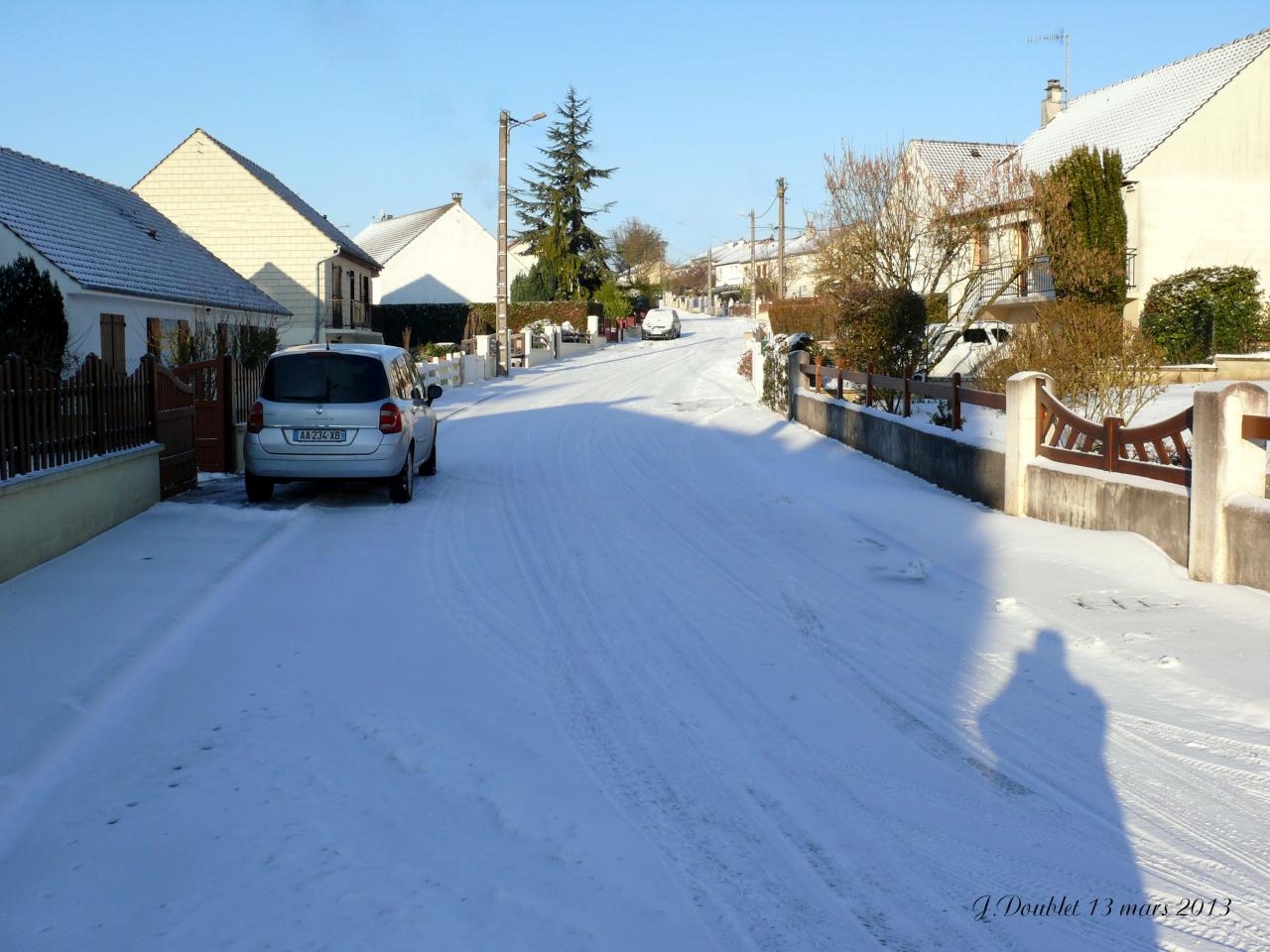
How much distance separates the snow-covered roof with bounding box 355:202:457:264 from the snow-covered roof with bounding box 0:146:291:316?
2924 cm

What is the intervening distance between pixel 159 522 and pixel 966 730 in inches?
324

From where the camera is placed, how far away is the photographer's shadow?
12.7ft

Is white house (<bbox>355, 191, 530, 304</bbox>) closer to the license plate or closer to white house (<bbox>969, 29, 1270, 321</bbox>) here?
white house (<bbox>969, 29, 1270, 321</bbox>)

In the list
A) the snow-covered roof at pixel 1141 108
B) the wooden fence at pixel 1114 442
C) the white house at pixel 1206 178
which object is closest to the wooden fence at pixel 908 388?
the wooden fence at pixel 1114 442

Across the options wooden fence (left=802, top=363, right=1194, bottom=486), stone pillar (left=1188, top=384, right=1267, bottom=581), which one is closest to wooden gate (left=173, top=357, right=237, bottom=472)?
wooden fence (left=802, top=363, right=1194, bottom=486)

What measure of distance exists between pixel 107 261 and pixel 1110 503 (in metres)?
23.9

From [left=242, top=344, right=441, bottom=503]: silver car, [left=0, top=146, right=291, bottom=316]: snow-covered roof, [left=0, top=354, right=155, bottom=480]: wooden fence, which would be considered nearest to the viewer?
[left=0, top=354, right=155, bottom=480]: wooden fence

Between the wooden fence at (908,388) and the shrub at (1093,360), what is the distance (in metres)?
1.03

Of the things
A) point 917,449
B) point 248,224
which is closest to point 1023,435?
point 917,449

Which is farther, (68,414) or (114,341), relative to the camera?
(114,341)

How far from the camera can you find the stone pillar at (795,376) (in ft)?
75.2

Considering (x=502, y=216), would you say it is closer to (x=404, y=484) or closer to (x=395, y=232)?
(x=404, y=484)

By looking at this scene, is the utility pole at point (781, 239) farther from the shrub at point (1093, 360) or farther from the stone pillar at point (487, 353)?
the shrub at point (1093, 360)

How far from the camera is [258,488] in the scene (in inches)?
488
